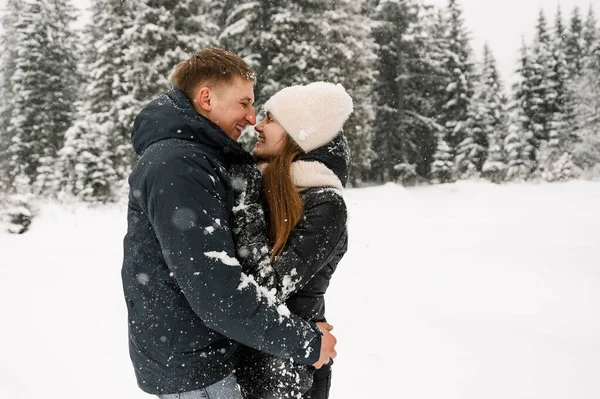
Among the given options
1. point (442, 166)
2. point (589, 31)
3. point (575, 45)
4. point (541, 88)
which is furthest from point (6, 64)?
point (589, 31)

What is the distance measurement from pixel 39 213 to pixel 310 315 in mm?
13388

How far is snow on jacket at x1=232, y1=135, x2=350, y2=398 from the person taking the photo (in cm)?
192

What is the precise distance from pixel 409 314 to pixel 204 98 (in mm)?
5015


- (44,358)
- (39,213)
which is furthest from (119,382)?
(39,213)

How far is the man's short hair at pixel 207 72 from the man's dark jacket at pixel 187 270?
68 millimetres

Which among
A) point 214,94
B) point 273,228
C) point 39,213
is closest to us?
point 214,94

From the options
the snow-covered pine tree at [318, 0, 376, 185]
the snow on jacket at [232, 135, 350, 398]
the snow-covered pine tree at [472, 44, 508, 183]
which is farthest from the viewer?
the snow-covered pine tree at [472, 44, 508, 183]

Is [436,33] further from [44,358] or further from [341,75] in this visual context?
[44,358]

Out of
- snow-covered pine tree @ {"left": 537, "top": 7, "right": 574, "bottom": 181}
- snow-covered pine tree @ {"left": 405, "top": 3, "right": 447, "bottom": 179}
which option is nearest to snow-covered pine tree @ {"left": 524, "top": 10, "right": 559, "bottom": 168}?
snow-covered pine tree @ {"left": 537, "top": 7, "right": 574, "bottom": 181}

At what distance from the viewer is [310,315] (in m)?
2.21

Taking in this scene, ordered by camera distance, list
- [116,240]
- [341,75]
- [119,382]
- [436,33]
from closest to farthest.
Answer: [119,382]
[116,240]
[341,75]
[436,33]

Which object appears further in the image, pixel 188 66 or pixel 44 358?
pixel 44 358

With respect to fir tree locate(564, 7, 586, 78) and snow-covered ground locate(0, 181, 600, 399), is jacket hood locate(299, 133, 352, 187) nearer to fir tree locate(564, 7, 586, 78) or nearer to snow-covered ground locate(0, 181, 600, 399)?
snow-covered ground locate(0, 181, 600, 399)

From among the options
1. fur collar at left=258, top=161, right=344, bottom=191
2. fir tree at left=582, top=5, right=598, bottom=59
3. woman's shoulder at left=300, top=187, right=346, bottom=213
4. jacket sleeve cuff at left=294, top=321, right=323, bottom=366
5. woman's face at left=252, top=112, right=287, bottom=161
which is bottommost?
fir tree at left=582, top=5, right=598, bottom=59
